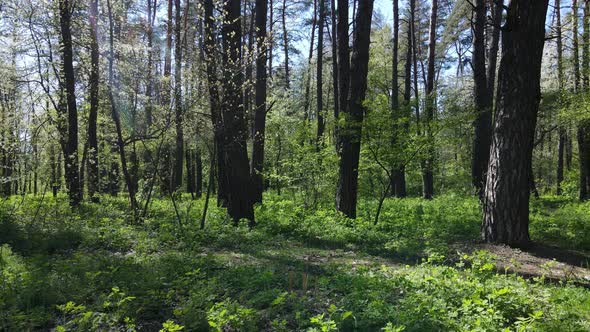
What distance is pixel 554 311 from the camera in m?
3.32

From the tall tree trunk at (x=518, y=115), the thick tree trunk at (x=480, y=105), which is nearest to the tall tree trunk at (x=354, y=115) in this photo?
the tall tree trunk at (x=518, y=115)

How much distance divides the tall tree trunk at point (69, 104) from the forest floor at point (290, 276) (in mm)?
2021

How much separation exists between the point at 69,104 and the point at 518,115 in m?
11.8

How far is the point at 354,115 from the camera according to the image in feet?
29.7

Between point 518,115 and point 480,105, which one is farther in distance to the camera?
point 480,105

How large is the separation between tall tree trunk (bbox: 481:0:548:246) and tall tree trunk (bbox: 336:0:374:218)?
3.25 meters

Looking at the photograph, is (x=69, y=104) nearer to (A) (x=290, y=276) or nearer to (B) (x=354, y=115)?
(B) (x=354, y=115)

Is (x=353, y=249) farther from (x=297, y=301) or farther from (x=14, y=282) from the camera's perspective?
(x=14, y=282)

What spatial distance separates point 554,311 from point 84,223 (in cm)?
824

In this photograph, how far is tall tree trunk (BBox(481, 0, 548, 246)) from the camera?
598 cm

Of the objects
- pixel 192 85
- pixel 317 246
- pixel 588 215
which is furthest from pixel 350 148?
pixel 588 215

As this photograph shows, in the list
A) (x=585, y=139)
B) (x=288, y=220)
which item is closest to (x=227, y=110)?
(x=288, y=220)

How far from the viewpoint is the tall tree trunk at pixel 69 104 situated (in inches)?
416

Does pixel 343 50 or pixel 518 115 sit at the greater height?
pixel 343 50
